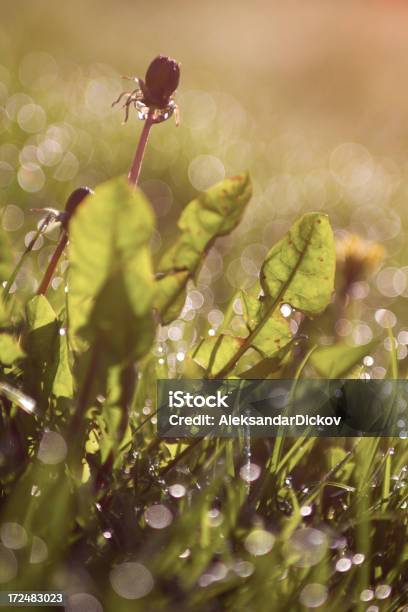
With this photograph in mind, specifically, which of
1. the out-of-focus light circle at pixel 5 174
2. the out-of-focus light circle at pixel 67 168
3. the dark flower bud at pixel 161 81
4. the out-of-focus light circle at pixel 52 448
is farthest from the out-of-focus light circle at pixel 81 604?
the out-of-focus light circle at pixel 67 168

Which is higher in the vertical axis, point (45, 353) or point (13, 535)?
point (45, 353)

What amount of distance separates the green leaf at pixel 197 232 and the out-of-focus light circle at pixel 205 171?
1.99 m

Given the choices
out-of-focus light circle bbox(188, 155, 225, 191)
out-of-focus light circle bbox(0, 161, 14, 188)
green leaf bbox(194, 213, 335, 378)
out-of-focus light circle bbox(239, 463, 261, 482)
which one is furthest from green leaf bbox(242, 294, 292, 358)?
out-of-focus light circle bbox(188, 155, 225, 191)

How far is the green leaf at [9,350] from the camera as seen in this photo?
75 centimetres

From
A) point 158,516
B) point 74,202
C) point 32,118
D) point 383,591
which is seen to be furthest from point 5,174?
point 383,591

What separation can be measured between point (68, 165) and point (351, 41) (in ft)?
23.8

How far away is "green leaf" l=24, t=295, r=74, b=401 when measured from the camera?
0.79 metres

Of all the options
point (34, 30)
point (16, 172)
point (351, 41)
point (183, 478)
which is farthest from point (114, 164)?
point (351, 41)

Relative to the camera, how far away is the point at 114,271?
2.05 ft

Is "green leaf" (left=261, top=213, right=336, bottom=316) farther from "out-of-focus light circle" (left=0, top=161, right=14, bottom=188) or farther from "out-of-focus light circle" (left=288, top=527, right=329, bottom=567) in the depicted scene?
"out-of-focus light circle" (left=0, top=161, right=14, bottom=188)

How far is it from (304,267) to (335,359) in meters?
0.12

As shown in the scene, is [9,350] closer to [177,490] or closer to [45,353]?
[45,353]

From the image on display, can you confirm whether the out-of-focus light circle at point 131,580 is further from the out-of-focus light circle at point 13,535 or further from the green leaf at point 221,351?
the green leaf at point 221,351

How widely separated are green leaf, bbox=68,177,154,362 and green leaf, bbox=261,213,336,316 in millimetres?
262
